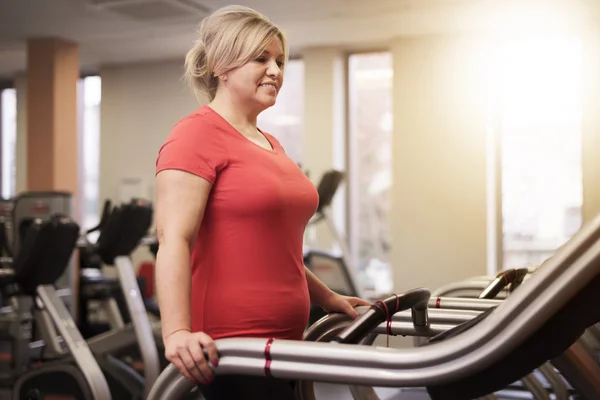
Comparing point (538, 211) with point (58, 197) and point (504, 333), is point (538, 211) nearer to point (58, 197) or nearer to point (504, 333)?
point (58, 197)

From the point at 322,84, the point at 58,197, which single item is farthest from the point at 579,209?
the point at 58,197

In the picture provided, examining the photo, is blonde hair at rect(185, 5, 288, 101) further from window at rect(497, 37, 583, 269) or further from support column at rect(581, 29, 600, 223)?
window at rect(497, 37, 583, 269)

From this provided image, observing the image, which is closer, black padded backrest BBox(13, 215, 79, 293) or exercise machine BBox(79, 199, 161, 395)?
black padded backrest BBox(13, 215, 79, 293)

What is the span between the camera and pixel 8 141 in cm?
906

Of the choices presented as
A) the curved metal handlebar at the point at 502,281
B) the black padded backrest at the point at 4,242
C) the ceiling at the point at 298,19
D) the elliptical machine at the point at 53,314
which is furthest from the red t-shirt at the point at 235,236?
the ceiling at the point at 298,19

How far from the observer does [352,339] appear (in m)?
1.19

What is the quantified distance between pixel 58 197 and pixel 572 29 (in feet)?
14.8

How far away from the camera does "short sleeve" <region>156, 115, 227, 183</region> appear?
124 cm

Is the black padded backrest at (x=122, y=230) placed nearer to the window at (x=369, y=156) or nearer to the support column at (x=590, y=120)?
the window at (x=369, y=156)

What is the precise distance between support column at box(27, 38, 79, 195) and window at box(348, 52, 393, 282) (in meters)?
2.81

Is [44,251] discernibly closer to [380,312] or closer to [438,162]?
[380,312]

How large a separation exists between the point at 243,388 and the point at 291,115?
6450 millimetres

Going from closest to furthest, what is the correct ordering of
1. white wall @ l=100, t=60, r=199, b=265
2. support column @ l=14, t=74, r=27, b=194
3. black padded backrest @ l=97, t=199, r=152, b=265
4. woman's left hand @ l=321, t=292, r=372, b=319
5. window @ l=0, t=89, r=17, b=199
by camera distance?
woman's left hand @ l=321, t=292, r=372, b=319
black padded backrest @ l=97, t=199, r=152, b=265
white wall @ l=100, t=60, r=199, b=265
support column @ l=14, t=74, r=27, b=194
window @ l=0, t=89, r=17, b=199

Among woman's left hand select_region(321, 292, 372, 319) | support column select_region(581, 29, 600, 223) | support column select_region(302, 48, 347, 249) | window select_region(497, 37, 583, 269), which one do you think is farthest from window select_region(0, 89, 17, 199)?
woman's left hand select_region(321, 292, 372, 319)
